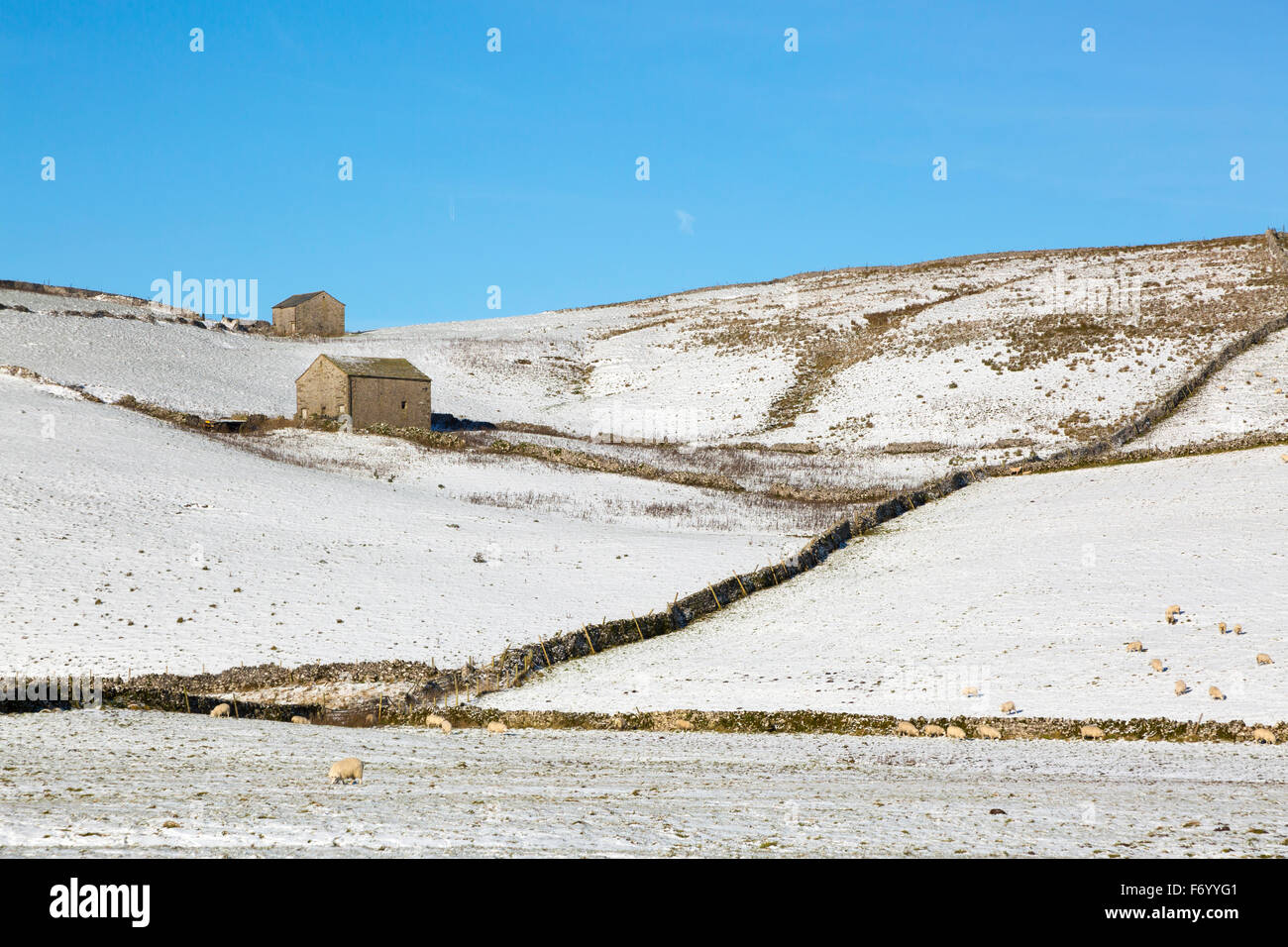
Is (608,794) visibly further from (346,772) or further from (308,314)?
(308,314)

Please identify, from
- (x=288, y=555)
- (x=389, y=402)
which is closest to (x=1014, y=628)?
(x=288, y=555)

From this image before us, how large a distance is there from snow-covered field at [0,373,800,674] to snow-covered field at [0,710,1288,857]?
6.33m

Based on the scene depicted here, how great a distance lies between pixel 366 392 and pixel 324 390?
2899 millimetres

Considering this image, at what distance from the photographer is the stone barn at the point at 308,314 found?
112000 mm

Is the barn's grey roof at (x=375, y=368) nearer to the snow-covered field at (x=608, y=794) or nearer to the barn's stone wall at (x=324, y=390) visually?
the barn's stone wall at (x=324, y=390)

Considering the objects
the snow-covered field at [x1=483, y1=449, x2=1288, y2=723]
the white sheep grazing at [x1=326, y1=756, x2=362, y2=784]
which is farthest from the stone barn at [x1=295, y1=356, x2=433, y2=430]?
the white sheep grazing at [x1=326, y1=756, x2=362, y2=784]

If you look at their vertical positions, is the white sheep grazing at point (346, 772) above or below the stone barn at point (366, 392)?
below

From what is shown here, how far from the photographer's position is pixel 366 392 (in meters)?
65.1

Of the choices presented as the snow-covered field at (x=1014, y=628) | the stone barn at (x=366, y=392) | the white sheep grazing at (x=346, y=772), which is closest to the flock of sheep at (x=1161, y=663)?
the snow-covered field at (x=1014, y=628)

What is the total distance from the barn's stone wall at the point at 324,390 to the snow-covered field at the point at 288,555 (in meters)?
11.5

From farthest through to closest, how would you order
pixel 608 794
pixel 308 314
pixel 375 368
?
pixel 308 314 < pixel 375 368 < pixel 608 794

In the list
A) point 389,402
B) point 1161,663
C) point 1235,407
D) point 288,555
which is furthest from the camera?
point 389,402
